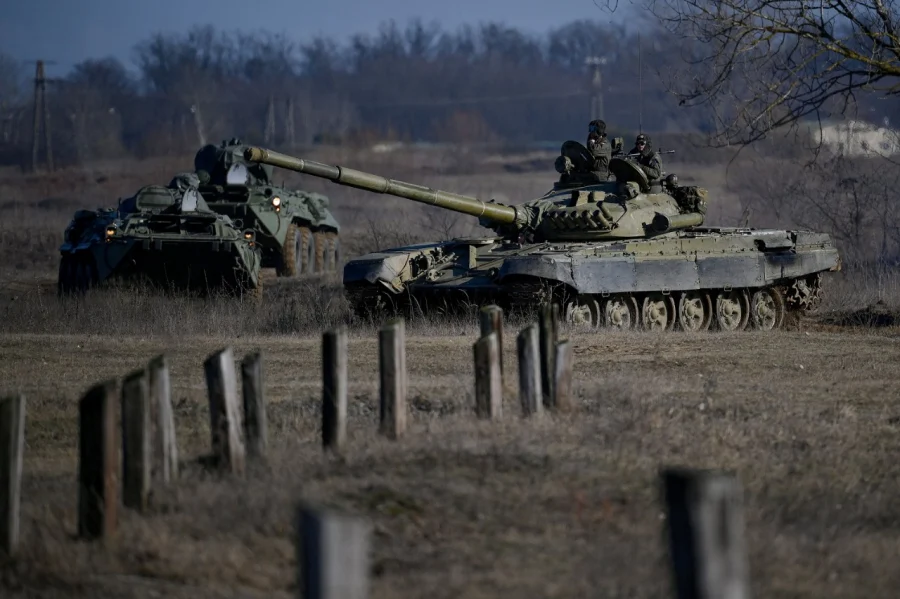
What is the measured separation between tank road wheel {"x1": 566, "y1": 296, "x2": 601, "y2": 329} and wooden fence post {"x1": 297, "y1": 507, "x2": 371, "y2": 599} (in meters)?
12.2

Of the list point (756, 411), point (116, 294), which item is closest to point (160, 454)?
point (756, 411)

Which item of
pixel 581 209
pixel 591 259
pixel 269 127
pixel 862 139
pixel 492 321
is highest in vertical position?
pixel 269 127

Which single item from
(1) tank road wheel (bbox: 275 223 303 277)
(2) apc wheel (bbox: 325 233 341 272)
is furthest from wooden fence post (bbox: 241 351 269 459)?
(2) apc wheel (bbox: 325 233 341 272)

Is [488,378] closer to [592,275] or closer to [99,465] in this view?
[99,465]

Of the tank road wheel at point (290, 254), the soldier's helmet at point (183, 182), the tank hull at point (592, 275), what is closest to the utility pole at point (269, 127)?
the tank road wheel at point (290, 254)

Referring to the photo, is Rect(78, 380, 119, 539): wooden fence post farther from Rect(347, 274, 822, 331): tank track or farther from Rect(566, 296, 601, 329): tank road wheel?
Rect(566, 296, 601, 329): tank road wheel

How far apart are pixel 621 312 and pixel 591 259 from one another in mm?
1177

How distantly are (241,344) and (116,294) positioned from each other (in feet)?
20.0

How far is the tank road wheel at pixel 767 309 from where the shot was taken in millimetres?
19359

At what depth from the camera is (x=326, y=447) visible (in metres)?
7.82

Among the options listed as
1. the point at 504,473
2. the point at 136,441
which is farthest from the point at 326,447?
the point at 136,441

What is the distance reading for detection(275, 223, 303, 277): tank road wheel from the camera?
27656mm

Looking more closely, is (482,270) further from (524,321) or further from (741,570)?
(741,570)

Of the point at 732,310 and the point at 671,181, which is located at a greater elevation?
the point at 671,181
